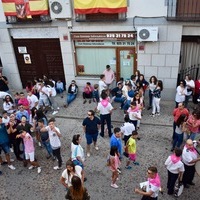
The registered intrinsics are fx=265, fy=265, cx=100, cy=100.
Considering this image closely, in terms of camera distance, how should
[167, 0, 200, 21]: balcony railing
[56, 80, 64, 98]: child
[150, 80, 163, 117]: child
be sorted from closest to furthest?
[167, 0, 200, 21]: balcony railing → [150, 80, 163, 117]: child → [56, 80, 64, 98]: child

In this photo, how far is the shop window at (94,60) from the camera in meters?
11.5

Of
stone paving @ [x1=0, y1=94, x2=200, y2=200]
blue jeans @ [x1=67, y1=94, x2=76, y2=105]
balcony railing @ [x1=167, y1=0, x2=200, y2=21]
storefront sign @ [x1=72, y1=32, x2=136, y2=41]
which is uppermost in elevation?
balcony railing @ [x1=167, y1=0, x2=200, y2=21]

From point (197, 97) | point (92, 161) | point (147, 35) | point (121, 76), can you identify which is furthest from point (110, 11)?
point (92, 161)

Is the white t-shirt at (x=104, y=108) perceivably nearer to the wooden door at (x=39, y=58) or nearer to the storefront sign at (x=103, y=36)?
the storefront sign at (x=103, y=36)

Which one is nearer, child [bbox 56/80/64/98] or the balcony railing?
the balcony railing

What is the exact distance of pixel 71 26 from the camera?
1093 centimetres

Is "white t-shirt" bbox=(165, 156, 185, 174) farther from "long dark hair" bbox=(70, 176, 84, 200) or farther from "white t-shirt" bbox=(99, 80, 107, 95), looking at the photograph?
"white t-shirt" bbox=(99, 80, 107, 95)

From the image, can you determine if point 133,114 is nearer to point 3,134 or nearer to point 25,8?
point 3,134

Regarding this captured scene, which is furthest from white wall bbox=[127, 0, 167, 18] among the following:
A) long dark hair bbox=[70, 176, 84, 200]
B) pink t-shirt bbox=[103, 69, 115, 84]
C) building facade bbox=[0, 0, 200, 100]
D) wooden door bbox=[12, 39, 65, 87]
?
long dark hair bbox=[70, 176, 84, 200]

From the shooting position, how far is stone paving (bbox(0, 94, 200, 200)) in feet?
22.7

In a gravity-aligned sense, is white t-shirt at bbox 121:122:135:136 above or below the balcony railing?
below

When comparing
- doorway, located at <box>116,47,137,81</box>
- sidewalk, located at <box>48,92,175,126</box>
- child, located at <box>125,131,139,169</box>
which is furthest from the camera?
doorway, located at <box>116,47,137,81</box>

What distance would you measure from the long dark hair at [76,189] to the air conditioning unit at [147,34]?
267 inches

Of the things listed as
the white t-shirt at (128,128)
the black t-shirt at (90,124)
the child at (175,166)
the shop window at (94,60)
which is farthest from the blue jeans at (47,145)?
the shop window at (94,60)
